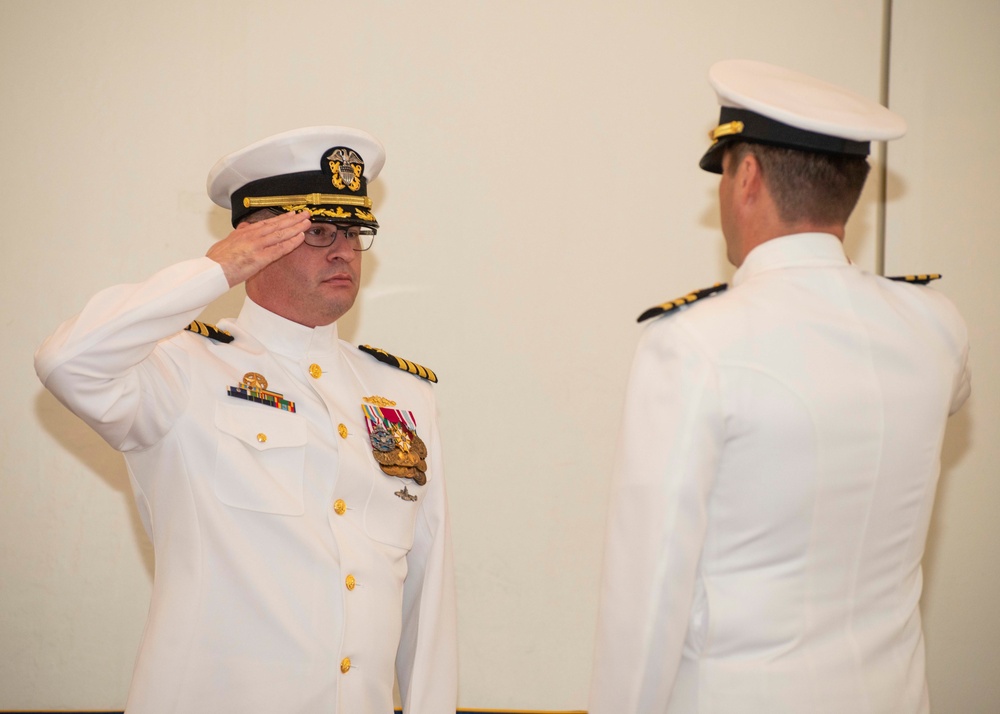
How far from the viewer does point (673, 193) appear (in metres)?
2.95

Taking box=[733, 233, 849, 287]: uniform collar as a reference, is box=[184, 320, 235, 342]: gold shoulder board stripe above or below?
below

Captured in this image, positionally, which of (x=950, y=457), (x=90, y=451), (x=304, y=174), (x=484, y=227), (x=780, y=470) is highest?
(x=304, y=174)

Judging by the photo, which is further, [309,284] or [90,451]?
[90,451]

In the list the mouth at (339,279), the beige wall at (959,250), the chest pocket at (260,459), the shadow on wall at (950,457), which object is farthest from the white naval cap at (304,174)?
the shadow on wall at (950,457)

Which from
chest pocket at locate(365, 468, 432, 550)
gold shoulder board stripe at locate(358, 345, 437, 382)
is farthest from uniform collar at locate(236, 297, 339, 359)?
chest pocket at locate(365, 468, 432, 550)

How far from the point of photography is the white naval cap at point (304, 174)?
2182mm

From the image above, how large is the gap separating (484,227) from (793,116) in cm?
144

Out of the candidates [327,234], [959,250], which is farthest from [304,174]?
[959,250]

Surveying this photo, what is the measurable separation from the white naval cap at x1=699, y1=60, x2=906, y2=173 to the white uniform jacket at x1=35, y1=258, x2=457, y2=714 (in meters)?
1.03

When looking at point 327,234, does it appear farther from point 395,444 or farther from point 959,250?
point 959,250

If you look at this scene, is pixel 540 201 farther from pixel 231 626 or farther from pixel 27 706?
pixel 27 706

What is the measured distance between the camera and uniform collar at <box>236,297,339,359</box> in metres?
2.21

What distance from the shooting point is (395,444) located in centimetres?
222

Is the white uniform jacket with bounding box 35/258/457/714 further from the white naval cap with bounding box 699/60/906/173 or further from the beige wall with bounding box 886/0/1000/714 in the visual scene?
the beige wall with bounding box 886/0/1000/714
